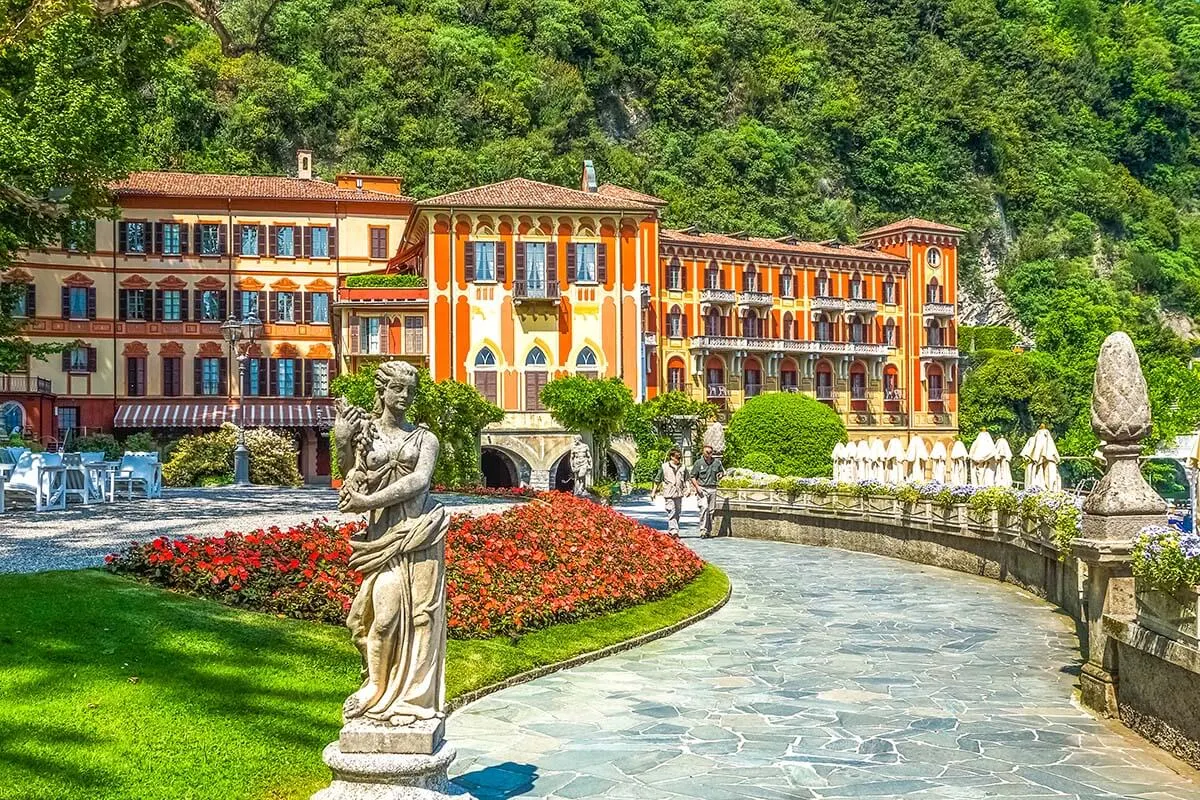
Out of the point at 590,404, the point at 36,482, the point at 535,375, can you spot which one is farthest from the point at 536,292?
the point at 36,482

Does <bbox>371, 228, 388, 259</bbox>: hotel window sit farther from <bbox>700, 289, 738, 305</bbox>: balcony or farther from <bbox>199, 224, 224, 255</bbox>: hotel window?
<bbox>700, 289, 738, 305</bbox>: balcony

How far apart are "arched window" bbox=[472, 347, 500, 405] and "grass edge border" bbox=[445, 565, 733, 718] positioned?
33577mm

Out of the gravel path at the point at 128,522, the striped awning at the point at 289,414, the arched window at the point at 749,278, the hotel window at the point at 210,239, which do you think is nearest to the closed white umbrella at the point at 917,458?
the gravel path at the point at 128,522

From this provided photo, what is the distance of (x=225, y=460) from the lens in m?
42.3

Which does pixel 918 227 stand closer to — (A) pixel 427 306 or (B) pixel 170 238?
(A) pixel 427 306

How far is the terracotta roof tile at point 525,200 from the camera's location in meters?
48.3

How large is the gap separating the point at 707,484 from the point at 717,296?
118 feet

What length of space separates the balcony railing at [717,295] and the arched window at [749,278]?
1667mm

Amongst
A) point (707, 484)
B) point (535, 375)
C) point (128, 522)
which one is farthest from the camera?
point (535, 375)

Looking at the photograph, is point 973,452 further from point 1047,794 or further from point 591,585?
point 1047,794

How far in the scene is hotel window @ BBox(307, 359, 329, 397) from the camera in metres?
55.2

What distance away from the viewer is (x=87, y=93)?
2217 centimetres

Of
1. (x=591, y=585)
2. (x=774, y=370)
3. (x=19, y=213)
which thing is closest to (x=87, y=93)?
(x=19, y=213)

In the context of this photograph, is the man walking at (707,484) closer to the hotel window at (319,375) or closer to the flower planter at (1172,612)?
the flower planter at (1172,612)
